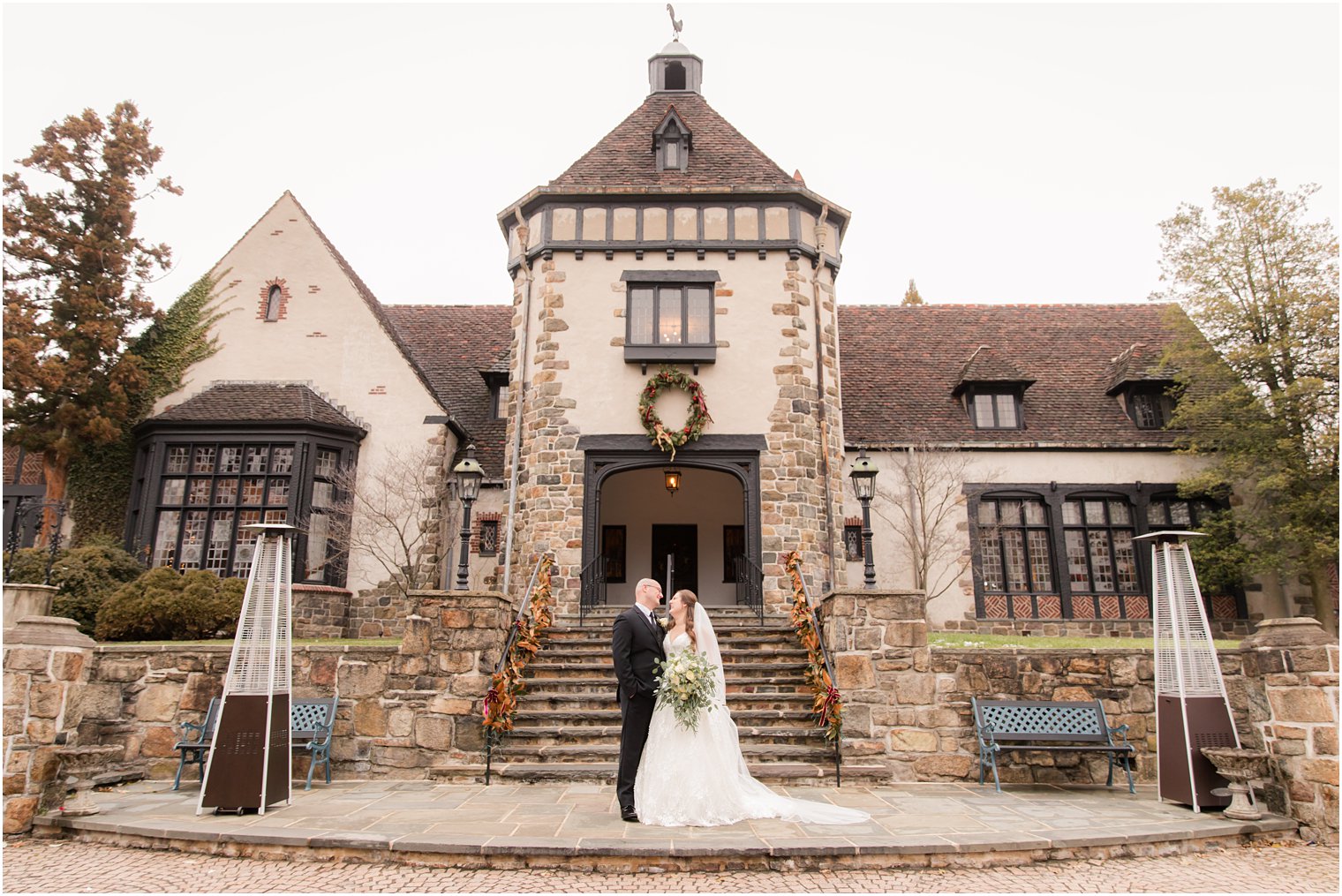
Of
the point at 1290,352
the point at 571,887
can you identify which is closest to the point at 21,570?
the point at 571,887

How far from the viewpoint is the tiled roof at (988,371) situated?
17.2 metres

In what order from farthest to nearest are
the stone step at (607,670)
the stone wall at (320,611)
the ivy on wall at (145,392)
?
the ivy on wall at (145,392) < the stone wall at (320,611) < the stone step at (607,670)

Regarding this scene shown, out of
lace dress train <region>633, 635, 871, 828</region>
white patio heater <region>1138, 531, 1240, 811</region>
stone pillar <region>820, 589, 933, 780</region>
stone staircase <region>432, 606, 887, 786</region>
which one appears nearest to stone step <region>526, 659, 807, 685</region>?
stone staircase <region>432, 606, 887, 786</region>

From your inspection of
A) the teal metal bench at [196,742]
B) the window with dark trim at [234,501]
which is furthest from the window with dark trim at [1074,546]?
the teal metal bench at [196,742]

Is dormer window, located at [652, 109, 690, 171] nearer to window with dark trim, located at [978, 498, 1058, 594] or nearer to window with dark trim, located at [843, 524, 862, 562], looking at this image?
window with dark trim, located at [843, 524, 862, 562]

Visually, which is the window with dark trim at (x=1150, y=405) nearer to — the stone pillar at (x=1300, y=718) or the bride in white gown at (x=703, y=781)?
the stone pillar at (x=1300, y=718)

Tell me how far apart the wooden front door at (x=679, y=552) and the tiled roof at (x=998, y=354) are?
4090 millimetres

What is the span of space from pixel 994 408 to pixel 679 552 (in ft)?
24.3

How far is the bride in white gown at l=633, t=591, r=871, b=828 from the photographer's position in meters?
6.55

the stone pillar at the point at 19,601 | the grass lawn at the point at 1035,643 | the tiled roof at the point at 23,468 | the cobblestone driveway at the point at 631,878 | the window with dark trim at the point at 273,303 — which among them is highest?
the window with dark trim at the point at 273,303

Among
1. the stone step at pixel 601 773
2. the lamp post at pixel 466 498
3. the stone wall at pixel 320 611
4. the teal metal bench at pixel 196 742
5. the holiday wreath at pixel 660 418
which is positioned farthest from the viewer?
the stone wall at pixel 320 611

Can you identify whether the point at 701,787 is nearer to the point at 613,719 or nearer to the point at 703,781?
the point at 703,781

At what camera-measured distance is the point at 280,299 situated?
16531mm

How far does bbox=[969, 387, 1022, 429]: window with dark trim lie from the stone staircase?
26.0 feet
